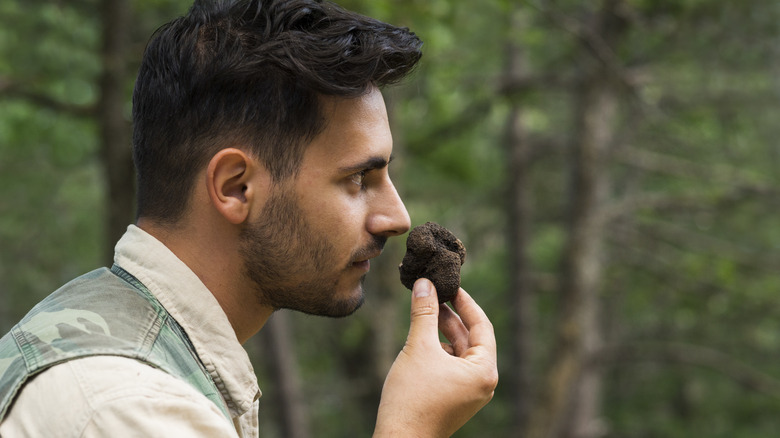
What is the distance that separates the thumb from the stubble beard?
0.55ft

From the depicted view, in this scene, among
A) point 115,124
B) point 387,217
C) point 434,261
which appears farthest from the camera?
point 115,124

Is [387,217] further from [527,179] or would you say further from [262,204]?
[527,179]

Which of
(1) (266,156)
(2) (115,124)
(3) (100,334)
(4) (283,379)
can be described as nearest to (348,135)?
(1) (266,156)

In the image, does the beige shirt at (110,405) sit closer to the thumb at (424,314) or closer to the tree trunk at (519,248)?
the thumb at (424,314)

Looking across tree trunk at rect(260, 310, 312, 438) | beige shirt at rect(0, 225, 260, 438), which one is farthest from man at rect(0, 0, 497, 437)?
tree trunk at rect(260, 310, 312, 438)

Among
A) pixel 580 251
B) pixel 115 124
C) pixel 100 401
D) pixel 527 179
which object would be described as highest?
pixel 527 179

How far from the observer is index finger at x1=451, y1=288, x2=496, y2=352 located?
2.32 m

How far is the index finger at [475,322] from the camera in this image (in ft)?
7.61

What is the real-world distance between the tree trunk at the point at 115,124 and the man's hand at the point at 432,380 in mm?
3967

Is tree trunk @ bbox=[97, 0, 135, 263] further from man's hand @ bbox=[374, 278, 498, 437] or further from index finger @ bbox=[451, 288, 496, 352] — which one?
man's hand @ bbox=[374, 278, 498, 437]

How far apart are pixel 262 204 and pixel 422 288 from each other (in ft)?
1.64

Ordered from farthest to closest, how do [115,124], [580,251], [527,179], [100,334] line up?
1. [527,179]
2. [580,251]
3. [115,124]
4. [100,334]

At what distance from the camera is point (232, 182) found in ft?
7.04

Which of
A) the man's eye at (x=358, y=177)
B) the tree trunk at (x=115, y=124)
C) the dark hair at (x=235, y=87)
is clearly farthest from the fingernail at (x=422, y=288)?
the tree trunk at (x=115, y=124)
